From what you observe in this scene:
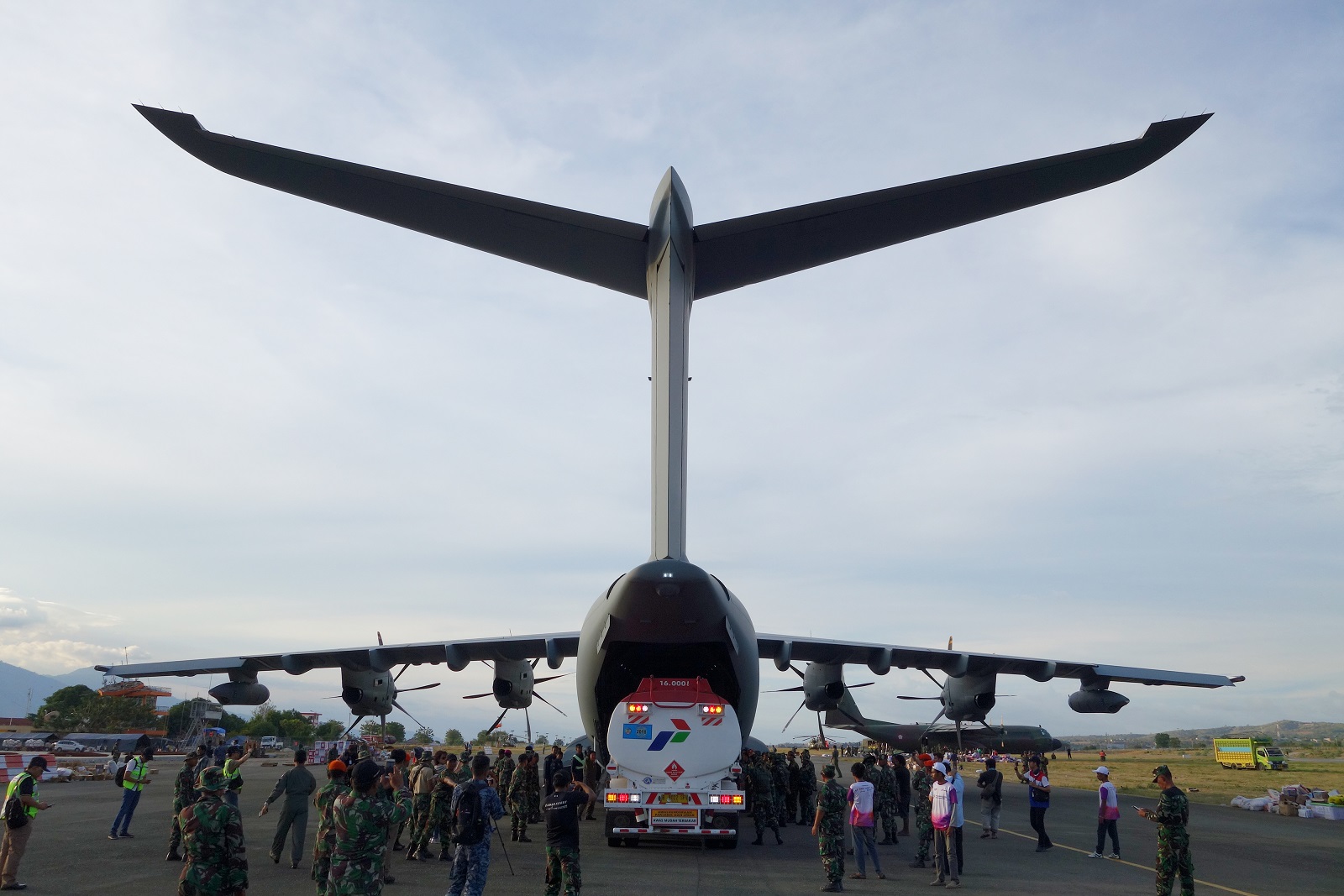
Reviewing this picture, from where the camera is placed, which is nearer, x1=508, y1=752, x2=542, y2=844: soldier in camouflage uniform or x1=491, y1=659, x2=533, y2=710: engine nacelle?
x1=508, y1=752, x2=542, y2=844: soldier in camouflage uniform

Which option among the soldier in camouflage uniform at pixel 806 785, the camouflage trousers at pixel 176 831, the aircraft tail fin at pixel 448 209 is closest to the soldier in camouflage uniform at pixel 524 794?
the camouflage trousers at pixel 176 831

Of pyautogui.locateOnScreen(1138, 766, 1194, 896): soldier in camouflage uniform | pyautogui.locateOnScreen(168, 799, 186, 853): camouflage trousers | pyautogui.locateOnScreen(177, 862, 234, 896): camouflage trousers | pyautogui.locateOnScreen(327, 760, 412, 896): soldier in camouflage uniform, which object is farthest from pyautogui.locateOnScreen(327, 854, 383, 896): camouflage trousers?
pyautogui.locateOnScreen(168, 799, 186, 853): camouflage trousers

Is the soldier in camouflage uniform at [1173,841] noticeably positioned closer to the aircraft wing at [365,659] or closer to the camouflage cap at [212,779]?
the camouflage cap at [212,779]

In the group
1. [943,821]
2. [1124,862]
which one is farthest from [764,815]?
[1124,862]

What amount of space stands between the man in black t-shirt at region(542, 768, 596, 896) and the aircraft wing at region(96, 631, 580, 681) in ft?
42.5

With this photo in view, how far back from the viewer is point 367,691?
907 inches

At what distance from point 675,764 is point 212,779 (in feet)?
23.6

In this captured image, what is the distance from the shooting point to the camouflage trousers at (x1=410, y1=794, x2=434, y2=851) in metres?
13.1

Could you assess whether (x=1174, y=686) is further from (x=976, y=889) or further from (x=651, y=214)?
(x=651, y=214)

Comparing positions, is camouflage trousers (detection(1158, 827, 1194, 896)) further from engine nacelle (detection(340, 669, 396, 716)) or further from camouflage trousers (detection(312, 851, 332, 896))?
engine nacelle (detection(340, 669, 396, 716))

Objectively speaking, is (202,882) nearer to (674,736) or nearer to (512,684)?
(674,736)

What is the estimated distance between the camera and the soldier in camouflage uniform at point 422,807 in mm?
13070

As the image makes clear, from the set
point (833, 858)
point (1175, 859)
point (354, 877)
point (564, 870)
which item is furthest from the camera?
point (833, 858)

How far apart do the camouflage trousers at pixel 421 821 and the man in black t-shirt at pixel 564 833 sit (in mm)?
5475
